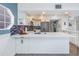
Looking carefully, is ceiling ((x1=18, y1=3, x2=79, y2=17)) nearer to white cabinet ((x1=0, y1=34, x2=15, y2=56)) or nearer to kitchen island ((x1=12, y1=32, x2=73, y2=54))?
kitchen island ((x1=12, y1=32, x2=73, y2=54))

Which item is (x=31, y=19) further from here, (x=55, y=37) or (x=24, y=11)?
(x=55, y=37)

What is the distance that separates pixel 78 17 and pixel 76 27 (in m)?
0.32

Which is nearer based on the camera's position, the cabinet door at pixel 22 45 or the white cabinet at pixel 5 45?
the white cabinet at pixel 5 45

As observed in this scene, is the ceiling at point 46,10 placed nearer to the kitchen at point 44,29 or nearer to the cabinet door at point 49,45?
the kitchen at point 44,29

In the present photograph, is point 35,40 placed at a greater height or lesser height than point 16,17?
lesser

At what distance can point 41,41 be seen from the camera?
458cm

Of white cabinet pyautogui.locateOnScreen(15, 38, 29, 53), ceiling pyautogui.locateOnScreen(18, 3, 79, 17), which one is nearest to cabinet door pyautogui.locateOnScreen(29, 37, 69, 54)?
white cabinet pyautogui.locateOnScreen(15, 38, 29, 53)

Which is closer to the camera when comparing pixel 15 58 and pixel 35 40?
pixel 15 58

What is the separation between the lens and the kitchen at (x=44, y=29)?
388 centimetres

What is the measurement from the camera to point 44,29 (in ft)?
13.0

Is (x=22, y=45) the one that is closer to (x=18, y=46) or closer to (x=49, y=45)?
(x=18, y=46)

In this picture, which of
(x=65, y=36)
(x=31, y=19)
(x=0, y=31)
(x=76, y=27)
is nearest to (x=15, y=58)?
(x=0, y=31)

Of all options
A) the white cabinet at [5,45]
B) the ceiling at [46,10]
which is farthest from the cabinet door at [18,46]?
the white cabinet at [5,45]

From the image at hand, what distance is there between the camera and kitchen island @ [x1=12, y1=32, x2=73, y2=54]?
451 centimetres
